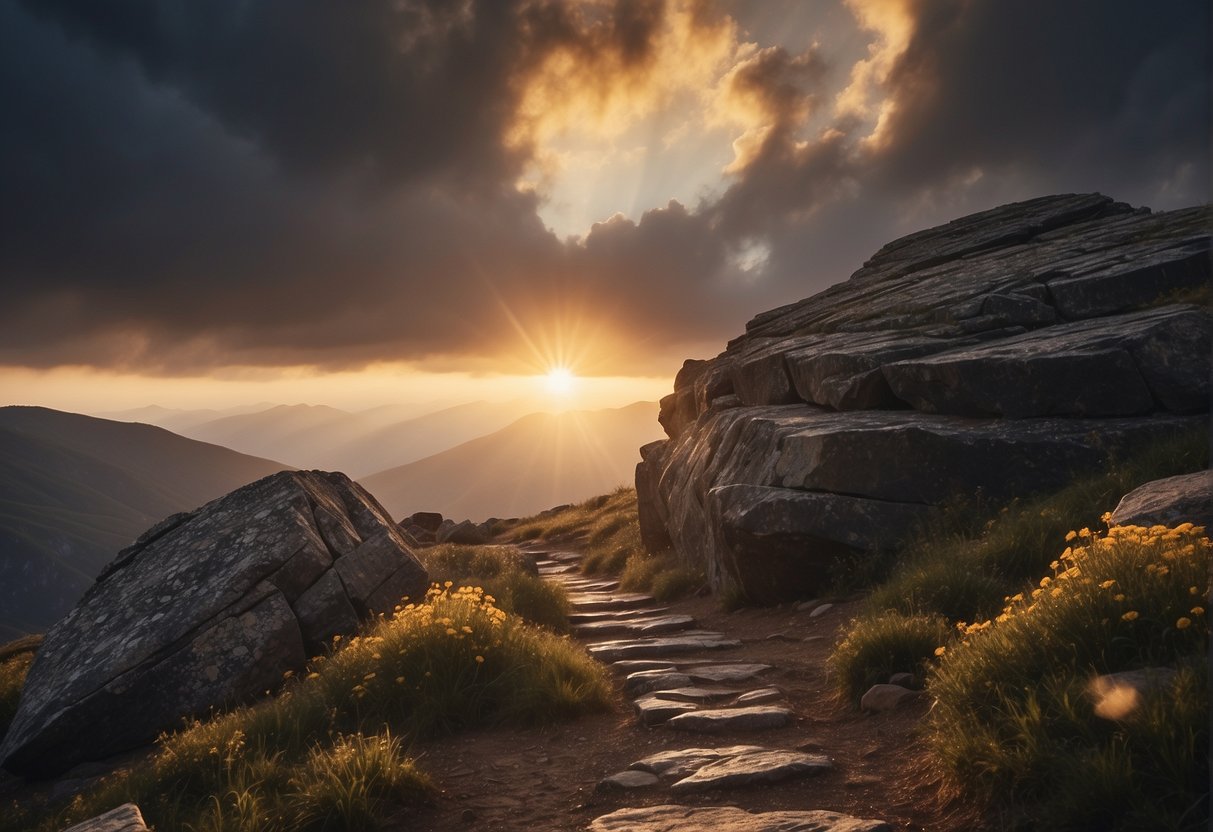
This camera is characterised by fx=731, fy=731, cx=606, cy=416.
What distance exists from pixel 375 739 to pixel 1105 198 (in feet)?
80.3

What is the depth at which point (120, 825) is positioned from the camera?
4.73 metres

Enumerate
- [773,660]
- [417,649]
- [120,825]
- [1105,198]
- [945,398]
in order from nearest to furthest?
[120,825], [417,649], [773,660], [945,398], [1105,198]

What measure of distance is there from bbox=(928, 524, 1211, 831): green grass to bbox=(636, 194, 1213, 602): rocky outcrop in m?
5.16

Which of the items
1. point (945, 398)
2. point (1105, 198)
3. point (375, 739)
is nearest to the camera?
point (375, 739)

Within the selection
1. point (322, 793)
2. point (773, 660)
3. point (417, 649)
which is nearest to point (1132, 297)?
point (773, 660)

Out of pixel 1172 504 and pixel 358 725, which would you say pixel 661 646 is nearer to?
pixel 358 725

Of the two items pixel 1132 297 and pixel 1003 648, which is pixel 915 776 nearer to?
pixel 1003 648

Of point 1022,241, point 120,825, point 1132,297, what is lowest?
point 120,825

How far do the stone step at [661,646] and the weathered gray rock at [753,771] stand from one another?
14.6 feet

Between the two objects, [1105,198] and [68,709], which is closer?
[68,709]

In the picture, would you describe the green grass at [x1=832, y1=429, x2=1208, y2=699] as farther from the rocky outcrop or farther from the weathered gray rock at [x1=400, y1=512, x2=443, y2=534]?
the weathered gray rock at [x1=400, y1=512, x2=443, y2=534]

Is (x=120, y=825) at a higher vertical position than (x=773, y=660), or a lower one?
higher

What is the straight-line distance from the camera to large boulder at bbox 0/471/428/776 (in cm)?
952

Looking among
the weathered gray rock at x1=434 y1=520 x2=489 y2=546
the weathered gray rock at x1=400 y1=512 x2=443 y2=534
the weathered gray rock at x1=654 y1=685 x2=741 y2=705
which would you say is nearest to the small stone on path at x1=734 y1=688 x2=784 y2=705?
the weathered gray rock at x1=654 y1=685 x2=741 y2=705
